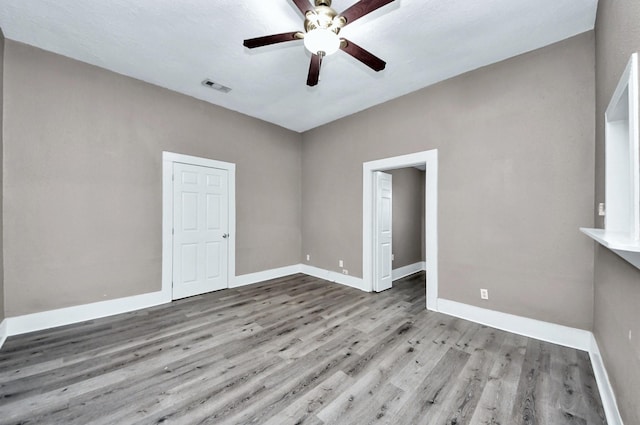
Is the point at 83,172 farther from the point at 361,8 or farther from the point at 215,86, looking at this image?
the point at 361,8

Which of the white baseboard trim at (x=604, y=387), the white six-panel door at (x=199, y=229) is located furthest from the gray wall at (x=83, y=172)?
the white baseboard trim at (x=604, y=387)

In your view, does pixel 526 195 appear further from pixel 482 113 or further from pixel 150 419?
pixel 150 419

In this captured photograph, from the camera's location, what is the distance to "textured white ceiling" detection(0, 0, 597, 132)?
2.17 meters

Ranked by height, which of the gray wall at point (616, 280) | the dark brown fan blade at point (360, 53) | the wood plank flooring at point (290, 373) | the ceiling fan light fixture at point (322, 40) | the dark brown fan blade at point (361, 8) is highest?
the dark brown fan blade at point (361, 8)

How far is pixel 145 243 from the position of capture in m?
3.43

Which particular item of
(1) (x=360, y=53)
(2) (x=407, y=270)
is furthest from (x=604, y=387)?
(2) (x=407, y=270)

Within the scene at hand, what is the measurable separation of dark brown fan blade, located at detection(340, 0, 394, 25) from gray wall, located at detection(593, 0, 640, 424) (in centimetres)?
131

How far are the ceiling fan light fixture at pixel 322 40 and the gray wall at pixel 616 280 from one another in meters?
1.63

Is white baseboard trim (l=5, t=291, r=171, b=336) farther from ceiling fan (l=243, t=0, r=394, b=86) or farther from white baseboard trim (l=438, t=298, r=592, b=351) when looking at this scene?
white baseboard trim (l=438, t=298, r=592, b=351)

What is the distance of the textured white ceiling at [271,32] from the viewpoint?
7.11 ft

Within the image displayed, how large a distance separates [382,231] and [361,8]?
3200mm

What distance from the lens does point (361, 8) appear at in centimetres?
170

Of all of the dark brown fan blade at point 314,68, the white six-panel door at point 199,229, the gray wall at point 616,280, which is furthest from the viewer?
the white six-panel door at point 199,229

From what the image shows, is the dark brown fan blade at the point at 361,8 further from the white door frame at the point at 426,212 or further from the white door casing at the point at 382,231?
the white door casing at the point at 382,231
